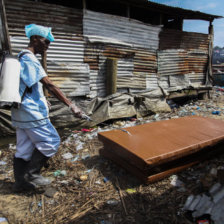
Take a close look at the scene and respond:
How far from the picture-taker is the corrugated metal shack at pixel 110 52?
15.4ft

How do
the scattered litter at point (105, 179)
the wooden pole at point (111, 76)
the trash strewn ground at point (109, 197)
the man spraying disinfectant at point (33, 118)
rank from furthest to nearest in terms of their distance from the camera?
the wooden pole at point (111, 76), the scattered litter at point (105, 179), the man spraying disinfectant at point (33, 118), the trash strewn ground at point (109, 197)

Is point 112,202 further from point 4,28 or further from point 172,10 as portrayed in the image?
point 172,10

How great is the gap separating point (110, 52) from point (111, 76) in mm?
870

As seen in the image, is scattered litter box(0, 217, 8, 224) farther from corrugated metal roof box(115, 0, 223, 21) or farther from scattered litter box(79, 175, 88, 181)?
corrugated metal roof box(115, 0, 223, 21)

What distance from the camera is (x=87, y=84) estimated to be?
5.70 meters

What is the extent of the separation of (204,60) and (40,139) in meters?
9.04

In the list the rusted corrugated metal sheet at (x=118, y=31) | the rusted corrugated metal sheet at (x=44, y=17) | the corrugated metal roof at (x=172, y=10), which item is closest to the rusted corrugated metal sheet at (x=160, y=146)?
the rusted corrugated metal sheet at (x=44, y=17)

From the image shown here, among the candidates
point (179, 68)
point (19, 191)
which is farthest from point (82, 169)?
point (179, 68)

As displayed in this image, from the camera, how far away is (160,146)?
7.97ft

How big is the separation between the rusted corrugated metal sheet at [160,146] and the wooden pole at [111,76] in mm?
2968

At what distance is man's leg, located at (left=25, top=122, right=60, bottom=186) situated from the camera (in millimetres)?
2170

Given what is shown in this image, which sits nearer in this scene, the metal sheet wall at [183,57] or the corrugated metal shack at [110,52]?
the corrugated metal shack at [110,52]

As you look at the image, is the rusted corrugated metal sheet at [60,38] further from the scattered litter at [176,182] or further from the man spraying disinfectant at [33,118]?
the scattered litter at [176,182]

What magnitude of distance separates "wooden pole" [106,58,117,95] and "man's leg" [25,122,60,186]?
3854mm
